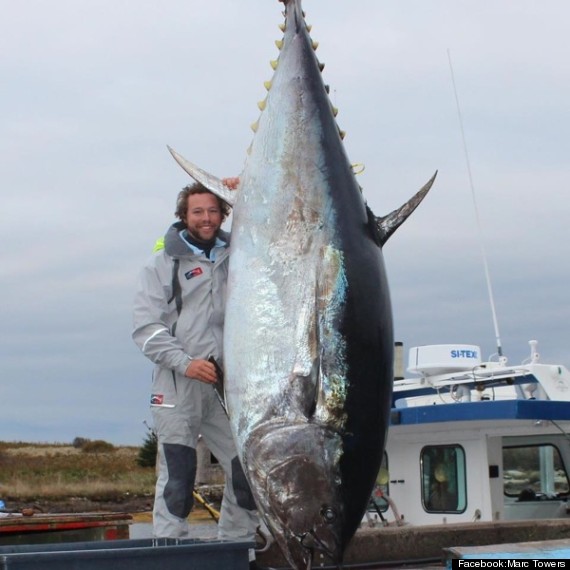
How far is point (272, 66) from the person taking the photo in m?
4.16

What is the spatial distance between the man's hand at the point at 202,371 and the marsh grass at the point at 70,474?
22.0 m

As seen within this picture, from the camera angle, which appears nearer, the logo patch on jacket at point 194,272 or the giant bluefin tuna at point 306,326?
the giant bluefin tuna at point 306,326

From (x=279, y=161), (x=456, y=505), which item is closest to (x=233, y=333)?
(x=279, y=161)

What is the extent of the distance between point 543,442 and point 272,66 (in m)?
6.42

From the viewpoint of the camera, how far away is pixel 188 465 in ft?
15.5

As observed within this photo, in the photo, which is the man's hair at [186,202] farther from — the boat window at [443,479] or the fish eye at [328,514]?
the boat window at [443,479]

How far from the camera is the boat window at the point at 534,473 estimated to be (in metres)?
9.53

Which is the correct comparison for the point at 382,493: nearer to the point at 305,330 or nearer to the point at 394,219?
the point at 394,219

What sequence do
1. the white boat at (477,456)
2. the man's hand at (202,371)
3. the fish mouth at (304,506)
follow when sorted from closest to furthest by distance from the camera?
the fish mouth at (304,506) → the man's hand at (202,371) → the white boat at (477,456)

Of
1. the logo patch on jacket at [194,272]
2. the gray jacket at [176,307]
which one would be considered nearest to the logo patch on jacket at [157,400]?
the gray jacket at [176,307]

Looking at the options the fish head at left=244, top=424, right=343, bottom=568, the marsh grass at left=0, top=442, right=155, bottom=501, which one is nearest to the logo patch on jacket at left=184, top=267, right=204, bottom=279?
the fish head at left=244, top=424, right=343, bottom=568

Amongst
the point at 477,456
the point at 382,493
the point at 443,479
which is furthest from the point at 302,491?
the point at 382,493

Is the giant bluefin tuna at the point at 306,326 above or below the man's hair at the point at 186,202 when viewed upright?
Result: below

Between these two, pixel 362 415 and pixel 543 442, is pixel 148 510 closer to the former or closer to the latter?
pixel 543 442
